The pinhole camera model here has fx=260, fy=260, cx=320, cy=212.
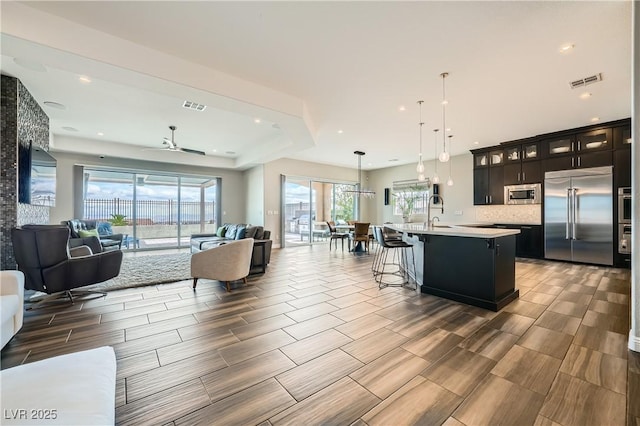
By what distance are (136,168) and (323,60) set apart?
7423 mm

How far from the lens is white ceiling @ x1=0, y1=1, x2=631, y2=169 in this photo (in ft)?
7.86

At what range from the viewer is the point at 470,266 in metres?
3.34

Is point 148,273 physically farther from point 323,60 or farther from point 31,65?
point 323,60

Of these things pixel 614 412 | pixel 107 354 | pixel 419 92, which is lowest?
pixel 614 412

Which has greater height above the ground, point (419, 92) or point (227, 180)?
point (419, 92)

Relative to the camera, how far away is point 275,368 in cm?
199

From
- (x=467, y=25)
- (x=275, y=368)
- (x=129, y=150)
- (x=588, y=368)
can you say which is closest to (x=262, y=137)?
(x=129, y=150)

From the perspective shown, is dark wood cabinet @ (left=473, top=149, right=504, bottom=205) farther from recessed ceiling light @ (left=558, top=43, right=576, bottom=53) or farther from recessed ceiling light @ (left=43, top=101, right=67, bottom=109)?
recessed ceiling light @ (left=43, top=101, right=67, bottom=109)

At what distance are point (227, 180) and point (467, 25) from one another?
8.55 metres

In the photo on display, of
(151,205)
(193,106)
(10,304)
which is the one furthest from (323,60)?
(151,205)

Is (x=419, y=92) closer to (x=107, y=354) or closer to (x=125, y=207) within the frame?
(x=107, y=354)

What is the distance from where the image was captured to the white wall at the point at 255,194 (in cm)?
853

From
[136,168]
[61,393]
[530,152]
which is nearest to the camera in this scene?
[61,393]

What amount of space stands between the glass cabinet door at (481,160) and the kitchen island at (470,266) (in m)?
4.53
